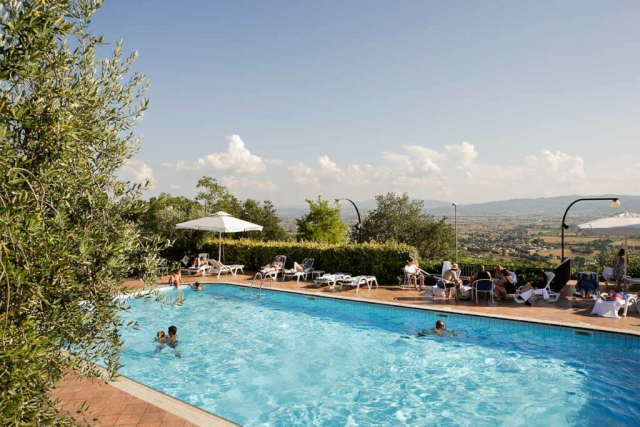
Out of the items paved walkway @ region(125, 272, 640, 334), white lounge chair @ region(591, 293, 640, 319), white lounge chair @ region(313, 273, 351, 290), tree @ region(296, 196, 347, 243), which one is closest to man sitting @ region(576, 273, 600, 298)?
paved walkway @ region(125, 272, 640, 334)

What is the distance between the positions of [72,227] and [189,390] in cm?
534

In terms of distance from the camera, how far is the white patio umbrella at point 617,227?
1196 cm

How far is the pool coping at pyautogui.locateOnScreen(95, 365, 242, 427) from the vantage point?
17.0 feet

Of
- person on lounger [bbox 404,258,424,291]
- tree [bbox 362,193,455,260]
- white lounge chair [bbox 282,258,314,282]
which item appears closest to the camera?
person on lounger [bbox 404,258,424,291]

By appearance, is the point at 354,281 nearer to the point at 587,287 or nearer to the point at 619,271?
the point at 587,287

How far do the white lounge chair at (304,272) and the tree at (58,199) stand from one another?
481 inches

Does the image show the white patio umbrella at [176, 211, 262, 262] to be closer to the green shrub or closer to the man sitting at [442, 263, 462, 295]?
the man sitting at [442, 263, 462, 295]

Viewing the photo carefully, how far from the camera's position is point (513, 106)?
2245 cm

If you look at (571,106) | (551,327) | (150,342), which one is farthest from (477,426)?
(571,106)

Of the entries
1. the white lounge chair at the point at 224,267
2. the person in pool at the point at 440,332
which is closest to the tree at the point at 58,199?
the person in pool at the point at 440,332

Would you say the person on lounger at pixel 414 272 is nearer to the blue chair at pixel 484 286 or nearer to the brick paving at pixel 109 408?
the blue chair at pixel 484 286

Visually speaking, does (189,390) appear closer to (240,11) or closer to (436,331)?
(436,331)

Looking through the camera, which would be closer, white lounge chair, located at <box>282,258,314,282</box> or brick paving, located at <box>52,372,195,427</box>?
brick paving, located at <box>52,372,195,427</box>

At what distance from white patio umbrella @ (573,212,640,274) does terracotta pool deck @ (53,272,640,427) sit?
208 centimetres
